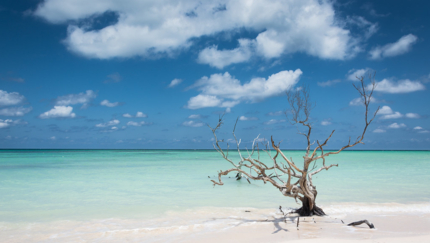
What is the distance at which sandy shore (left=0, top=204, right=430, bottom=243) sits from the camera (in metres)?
4.59

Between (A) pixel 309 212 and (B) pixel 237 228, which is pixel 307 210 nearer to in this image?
(A) pixel 309 212

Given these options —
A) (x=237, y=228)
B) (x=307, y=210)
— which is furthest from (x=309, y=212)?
(x=237, y=228)

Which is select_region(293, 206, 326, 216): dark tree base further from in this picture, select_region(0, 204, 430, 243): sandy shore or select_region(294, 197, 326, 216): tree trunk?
select_region(0, 204, 430, 243): sandy shore

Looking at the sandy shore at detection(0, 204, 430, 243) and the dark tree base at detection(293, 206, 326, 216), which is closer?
the sandy shore at detection(0, 204, 430, 243)

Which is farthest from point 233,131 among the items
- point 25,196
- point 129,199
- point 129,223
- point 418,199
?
point 25,196

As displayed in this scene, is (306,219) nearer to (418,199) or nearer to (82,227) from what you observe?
(82,227)

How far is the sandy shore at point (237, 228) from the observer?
459 centimetres

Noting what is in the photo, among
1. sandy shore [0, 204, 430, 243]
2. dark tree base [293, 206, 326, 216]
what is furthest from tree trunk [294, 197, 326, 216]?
sandy shore [0, 204, 430, 243]

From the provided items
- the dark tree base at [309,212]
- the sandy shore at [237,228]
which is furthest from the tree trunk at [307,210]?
the sandy shore at [237,228]

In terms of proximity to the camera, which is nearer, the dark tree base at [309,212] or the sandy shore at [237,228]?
the sandy shore at [237,228]

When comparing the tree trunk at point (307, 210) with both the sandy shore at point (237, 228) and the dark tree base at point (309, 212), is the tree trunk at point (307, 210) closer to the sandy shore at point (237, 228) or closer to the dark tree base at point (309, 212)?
the dark tree base at point (309, 212)

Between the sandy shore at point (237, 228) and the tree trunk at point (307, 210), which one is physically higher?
the tree trunk at point (307, 210)

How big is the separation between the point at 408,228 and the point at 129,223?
539 centimetres

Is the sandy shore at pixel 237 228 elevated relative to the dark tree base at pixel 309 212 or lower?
lower
